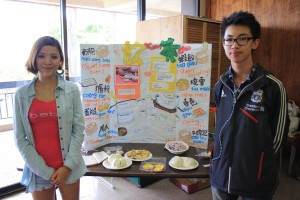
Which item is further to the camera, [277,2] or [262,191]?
[277,2]

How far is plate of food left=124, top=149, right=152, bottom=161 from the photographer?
75.4 inches

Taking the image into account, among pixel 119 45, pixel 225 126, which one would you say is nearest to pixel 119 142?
pixel 119 45

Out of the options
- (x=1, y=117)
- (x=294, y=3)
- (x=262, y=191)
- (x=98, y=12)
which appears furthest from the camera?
(x=1, y=117)

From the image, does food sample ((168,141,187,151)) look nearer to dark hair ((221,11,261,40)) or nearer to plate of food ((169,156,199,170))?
plate of food ((169,156,199,170))

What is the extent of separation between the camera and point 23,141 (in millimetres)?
1406

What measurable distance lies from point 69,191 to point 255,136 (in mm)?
1142

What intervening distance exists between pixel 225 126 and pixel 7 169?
3.20 m

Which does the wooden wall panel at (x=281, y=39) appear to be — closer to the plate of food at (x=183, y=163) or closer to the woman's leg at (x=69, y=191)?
the plate of food at (x=183, y=163)

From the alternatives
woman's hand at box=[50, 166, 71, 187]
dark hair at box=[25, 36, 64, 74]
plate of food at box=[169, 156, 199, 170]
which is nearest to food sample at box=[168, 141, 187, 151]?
plate of food at box=[169, 156, 199, 170]

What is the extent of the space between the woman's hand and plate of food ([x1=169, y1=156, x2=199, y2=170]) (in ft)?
2.50

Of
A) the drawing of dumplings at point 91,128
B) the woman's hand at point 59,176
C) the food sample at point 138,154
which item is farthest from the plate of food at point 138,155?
the woman's hand at point 59,176

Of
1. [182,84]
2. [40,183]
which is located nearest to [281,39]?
[182,84]

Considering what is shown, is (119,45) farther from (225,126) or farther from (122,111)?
(225,126)

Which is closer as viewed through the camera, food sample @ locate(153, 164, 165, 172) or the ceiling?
food sample @ locate(153, 164, 165, 172)
